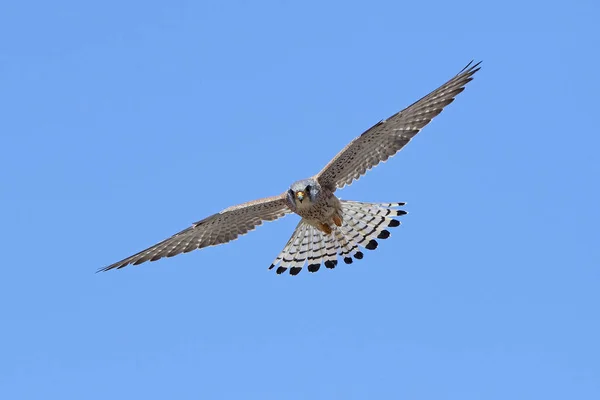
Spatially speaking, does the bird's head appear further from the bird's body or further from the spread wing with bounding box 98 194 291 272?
the spread wing with bounding box 98 194 291 272

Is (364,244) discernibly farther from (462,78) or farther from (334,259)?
(462,78)

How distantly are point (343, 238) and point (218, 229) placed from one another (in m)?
1.93

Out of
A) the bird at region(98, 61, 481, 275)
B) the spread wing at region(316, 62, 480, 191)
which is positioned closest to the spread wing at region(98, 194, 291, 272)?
the bird at region(98, 61, 481, 275)

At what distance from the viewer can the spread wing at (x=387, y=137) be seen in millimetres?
17609

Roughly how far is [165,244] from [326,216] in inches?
97.3

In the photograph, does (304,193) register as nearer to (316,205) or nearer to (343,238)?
(316,205)

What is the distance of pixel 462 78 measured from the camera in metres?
17.5

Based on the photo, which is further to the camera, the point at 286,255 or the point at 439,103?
the point at 286,255

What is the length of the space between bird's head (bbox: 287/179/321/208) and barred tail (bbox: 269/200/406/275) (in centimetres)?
108

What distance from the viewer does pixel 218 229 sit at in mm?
18609

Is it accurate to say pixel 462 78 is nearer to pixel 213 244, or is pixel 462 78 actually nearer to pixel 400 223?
pixel 400 223

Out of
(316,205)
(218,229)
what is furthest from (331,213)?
(218,229)

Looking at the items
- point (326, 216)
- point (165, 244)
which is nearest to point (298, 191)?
point (326, 216)

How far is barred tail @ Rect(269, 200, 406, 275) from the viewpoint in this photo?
1856 cm
